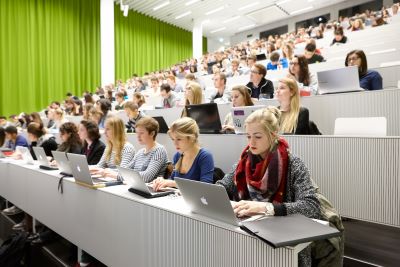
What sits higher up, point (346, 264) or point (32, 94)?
point (32, 94)

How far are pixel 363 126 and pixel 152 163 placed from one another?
136cm

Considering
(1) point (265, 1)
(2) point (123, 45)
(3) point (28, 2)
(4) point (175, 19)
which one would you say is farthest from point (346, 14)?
(3) point (28, 2)

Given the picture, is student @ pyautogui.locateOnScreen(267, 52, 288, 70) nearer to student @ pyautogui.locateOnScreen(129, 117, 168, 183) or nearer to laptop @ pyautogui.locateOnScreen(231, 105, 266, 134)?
laptop @ pyautogui.locateOnScreen(231, 105, 266, 134)

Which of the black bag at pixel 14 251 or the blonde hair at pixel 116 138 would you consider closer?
the black bag at pixel 14 251

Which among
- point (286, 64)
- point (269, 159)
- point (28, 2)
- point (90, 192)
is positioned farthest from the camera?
point (28, 2)

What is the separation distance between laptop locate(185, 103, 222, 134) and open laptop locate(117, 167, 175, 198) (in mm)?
1085

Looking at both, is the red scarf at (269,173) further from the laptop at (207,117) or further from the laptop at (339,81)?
the laptop at (339,81)

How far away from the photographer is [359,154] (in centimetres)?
188

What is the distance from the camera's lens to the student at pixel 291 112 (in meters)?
2.35

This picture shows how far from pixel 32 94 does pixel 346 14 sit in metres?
11.6

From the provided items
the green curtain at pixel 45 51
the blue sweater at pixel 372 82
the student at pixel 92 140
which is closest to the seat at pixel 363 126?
the blue sweater at pixel 372 82

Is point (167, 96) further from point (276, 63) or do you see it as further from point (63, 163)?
point (63, 163)

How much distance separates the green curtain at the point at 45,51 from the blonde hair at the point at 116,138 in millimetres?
7584

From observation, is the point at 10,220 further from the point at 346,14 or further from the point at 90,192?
the point at 346,14
